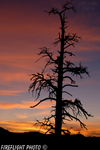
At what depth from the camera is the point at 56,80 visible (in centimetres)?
1612

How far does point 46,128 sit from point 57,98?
2343 mm

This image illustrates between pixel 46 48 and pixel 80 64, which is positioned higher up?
pixel 46 48

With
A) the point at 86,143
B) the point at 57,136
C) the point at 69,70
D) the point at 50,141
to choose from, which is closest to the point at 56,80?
the point at 69,70

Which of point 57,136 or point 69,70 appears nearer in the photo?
point 57,136

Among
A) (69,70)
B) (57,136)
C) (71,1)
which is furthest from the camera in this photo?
(71,1)

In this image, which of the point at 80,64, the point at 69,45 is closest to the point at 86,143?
the point at 80,64

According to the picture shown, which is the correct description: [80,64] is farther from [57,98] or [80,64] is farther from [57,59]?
[57,98]

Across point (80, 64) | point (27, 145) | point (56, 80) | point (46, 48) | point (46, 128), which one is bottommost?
point (27, 145)

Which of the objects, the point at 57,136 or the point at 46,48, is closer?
the point at 57,136

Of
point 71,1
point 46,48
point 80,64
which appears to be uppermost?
point 71,1

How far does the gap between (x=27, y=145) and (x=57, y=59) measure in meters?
6.97

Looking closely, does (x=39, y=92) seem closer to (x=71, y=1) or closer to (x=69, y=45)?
(x=69, y=45)

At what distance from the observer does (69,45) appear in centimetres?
1698

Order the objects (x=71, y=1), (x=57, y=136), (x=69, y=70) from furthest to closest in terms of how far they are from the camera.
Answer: (x=71, y=1) → (x=69, y=70) → (x=57, y=136)
